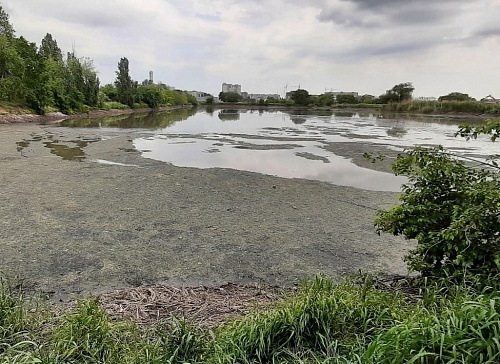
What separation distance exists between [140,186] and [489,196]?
747cm

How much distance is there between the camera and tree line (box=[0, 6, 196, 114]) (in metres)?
32.8

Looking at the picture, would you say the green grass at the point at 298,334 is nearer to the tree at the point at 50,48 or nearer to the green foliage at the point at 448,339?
the green foliage at the point at 448,339

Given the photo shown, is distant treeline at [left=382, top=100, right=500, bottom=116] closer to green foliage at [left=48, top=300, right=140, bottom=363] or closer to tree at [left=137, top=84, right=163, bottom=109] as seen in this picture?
tree at [left=137, top=84, right=163, bottom=109]

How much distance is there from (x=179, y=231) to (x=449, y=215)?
12.8ft

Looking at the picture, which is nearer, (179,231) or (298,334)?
(298,334)

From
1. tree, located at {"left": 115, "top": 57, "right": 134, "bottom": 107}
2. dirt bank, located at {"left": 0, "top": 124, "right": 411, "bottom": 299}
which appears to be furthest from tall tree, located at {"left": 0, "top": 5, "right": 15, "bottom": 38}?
dirt bank, located at {"left": 0, "top": 124, "right": 411, "bottom": 299}

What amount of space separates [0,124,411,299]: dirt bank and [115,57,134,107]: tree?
54.6 meters

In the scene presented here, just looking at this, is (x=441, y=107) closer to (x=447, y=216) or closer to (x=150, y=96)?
(x=150, y=96)

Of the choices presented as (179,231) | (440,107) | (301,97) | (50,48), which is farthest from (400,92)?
(179,231)

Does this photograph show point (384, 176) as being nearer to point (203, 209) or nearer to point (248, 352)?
point (203, 209)

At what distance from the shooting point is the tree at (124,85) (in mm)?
61062

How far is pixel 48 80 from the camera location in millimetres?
37094

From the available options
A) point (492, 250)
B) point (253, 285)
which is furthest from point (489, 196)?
point (253, 285)

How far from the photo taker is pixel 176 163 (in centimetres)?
1277
